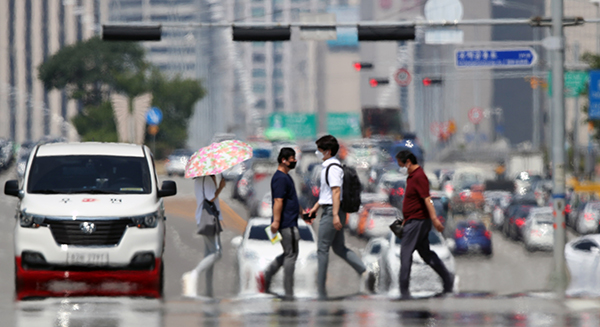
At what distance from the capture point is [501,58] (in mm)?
23594

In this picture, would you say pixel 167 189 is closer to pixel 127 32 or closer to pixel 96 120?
pixel 127 32

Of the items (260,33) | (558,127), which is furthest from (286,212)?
→ (260,33)

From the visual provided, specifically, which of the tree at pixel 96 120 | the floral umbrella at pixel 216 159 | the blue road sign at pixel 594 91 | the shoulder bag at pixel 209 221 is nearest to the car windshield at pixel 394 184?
the blue road sign at pixel 594 91

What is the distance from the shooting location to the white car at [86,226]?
39.9 ft

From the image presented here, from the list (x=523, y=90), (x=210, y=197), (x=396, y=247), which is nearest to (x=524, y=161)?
(x=396, y=247)

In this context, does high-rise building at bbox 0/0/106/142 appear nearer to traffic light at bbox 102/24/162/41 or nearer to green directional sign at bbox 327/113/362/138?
green directional sign at bbox 327/113/362/138

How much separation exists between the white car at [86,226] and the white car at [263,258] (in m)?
2.59

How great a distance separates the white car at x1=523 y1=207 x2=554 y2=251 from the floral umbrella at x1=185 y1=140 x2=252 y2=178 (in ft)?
86.0

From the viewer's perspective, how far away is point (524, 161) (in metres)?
78.3

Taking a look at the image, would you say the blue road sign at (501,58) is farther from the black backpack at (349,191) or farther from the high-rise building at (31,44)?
the high-rise building at (31,44)

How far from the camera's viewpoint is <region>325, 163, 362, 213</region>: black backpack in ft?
40.5

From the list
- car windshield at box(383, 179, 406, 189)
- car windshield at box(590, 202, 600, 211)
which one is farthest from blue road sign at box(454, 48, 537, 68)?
car windshield at box(383, 179, 406, 189)

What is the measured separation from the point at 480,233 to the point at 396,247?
1920 cm

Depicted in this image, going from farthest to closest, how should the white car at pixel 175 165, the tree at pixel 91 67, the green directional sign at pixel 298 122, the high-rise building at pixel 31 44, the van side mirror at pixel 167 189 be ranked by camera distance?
the high-rise building at pixel 31 44, the green directional sign at pixel 298 122, the tree at pixel 91 67, the white car at pixel 175 165, the van side mirror at pixel 167 189
